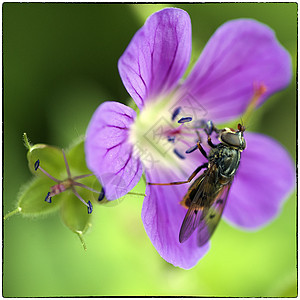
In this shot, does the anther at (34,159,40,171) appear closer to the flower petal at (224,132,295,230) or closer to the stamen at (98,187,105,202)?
the stamen at (98,187,105,202)

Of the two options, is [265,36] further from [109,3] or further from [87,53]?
[87,53]

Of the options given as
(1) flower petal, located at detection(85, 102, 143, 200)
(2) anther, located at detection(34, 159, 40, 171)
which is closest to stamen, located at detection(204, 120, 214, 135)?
(1) flower petal, located at detection(85, 102, 143, 200)

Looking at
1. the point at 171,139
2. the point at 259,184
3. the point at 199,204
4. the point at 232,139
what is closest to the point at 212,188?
the point at 199,204

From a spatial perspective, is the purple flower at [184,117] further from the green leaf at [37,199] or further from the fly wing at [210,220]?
the green leaf at [37,199]

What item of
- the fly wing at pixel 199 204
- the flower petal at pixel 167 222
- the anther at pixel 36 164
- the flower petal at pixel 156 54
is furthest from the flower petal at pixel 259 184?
the anther at pixel 36 164

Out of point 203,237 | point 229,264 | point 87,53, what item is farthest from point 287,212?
point 87,53

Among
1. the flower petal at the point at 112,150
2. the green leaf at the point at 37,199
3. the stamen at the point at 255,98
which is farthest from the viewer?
the stamen at the point at 255,98
